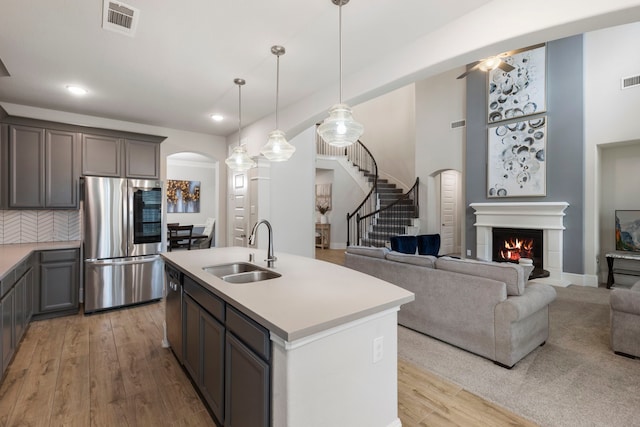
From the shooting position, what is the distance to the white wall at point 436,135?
6.99m

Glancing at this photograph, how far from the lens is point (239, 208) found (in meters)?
5.50

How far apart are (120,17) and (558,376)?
431 centimetres

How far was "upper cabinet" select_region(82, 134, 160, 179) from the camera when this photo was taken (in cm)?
425

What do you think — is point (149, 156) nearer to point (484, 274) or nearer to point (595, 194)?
point (484, 274)

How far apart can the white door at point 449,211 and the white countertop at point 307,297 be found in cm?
643

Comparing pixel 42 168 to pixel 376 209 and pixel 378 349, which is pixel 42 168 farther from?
pixel 376 209

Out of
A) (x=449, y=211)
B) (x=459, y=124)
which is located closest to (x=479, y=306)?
(x=459, y=124)

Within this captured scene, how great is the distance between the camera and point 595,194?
5.20 meters

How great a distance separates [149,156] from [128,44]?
2309mm

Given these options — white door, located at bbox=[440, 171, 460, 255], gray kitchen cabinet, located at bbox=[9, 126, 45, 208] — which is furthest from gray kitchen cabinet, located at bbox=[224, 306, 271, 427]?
white door, located at bbox=[440, 171, 460, 255]

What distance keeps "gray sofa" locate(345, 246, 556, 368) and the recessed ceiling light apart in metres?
4.16

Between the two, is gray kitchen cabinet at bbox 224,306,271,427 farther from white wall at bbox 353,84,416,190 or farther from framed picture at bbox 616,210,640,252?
white wall at bbox 353,84,416,190

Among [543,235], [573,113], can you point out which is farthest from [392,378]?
[573,113]

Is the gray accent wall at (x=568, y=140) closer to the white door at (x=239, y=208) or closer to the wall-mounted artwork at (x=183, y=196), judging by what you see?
the white door at (x=239, y=208)
